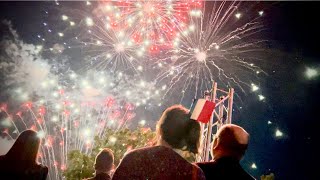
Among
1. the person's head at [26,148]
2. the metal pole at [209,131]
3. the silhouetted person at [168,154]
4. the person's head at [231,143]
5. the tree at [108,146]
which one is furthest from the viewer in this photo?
the tree at [108,146]

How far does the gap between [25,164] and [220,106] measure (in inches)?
320

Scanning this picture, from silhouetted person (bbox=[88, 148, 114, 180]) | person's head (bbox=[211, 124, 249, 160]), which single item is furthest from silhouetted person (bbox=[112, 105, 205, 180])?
silhouetted person (bbox=[88, 148, 114, 180])

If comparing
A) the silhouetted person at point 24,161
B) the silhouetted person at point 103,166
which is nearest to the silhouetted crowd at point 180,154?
the silhouetted person at point 24,161

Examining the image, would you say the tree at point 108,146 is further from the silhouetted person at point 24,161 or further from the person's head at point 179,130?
the person's head at point 179,130

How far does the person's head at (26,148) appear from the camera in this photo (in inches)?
186

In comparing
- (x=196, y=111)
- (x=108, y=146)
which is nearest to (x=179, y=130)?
(x=196, y=111)

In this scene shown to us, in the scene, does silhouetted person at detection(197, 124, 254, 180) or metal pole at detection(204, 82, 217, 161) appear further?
metal pole at detection(204, 82, 217, 161)

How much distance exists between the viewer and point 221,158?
12.4 ft

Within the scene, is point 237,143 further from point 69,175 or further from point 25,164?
point 69,175

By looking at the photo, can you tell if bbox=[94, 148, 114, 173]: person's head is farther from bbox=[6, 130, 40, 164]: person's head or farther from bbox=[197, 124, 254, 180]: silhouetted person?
bbox=[197, 124, 254, 180]: silhouetted person

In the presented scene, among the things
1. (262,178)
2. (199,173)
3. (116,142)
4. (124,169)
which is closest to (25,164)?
(124,169)

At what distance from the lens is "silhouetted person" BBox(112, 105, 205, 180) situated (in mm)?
2797

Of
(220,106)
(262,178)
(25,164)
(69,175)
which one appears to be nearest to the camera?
(25,164)

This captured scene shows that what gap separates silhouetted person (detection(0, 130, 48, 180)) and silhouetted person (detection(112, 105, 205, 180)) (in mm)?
2409
